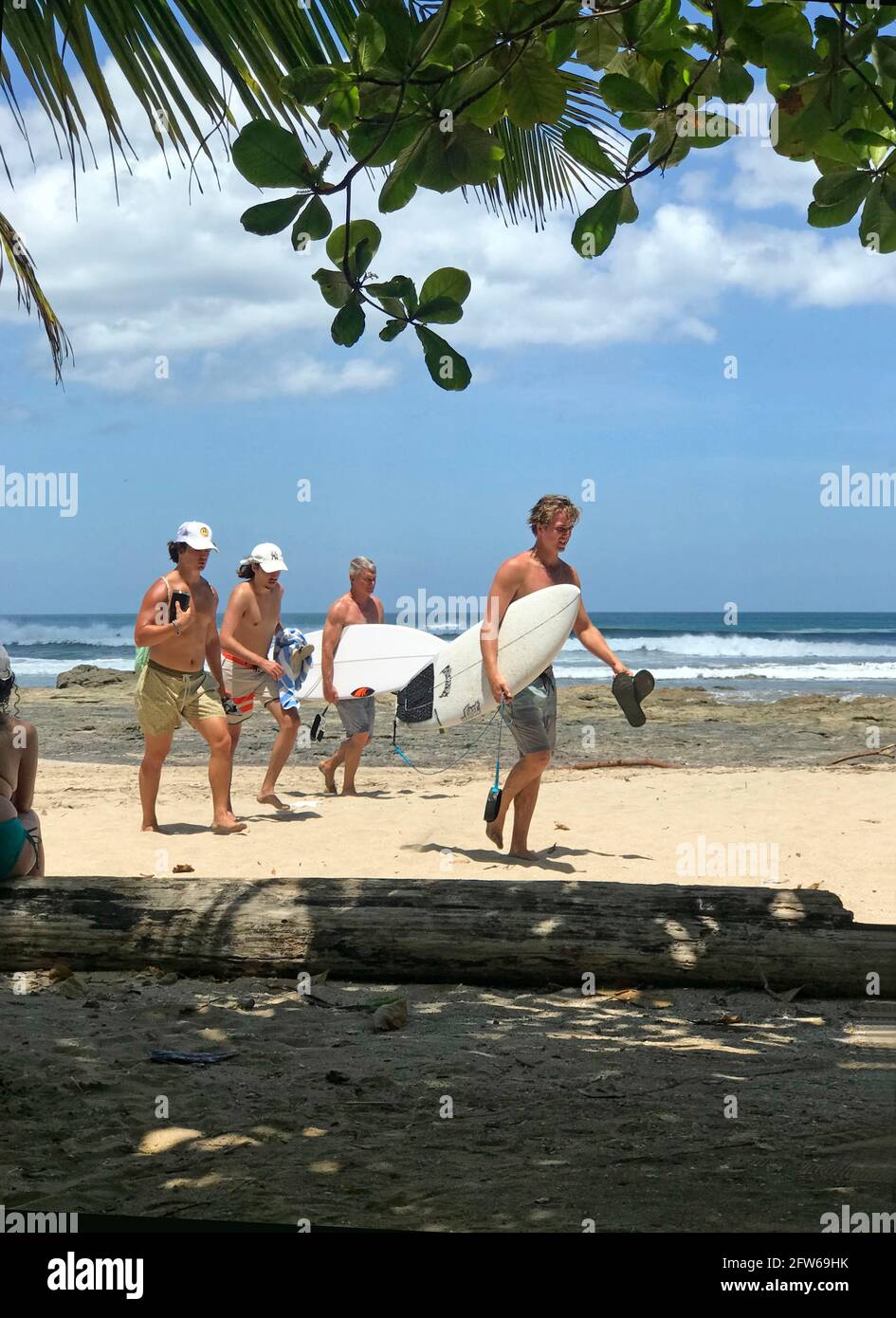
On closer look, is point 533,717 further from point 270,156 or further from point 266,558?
point 270,156

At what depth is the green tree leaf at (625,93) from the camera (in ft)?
8.11

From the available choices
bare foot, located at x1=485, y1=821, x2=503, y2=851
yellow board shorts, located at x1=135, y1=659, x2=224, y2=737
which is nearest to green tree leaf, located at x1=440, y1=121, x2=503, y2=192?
bare foot, located at x1=485, y1=821, x2=503, y2=851

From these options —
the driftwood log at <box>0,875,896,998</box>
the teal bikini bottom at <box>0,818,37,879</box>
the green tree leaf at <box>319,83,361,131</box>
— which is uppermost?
the green tree leaf at <box>319,83,361,131</box>

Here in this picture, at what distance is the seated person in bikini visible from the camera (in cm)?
482

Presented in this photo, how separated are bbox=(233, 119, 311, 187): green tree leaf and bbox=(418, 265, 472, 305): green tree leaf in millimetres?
278

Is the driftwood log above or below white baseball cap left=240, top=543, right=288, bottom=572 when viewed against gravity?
below

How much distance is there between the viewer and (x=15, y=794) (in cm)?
504

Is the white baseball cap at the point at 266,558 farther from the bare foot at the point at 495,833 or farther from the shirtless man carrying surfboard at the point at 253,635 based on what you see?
the bare foot at the point at 495,833

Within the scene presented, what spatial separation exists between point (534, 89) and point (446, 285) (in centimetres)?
62

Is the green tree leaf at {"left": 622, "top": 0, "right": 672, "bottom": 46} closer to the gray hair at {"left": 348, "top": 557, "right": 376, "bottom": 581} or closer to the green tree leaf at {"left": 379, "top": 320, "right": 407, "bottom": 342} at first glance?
the green tree leaf at {"left": 379, "top": 320, "right": 407, "bottom": 342}

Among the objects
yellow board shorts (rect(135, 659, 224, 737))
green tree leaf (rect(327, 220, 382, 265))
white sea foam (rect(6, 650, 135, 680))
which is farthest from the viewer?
white sea foam (rect(6, 650, 135, 680))

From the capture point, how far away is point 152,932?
4.70 metres

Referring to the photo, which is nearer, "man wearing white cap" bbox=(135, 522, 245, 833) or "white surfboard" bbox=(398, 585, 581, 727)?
"white surfboard" bbox=(398, 585, 581, 727)
